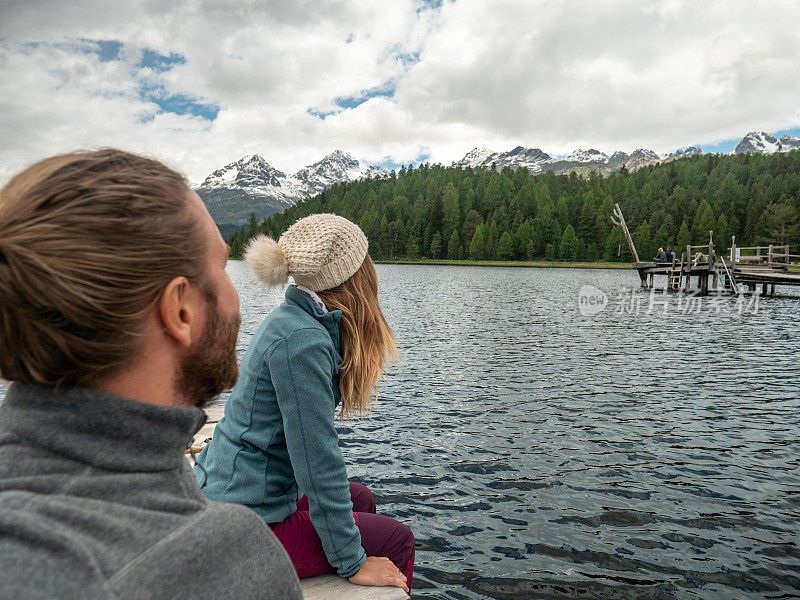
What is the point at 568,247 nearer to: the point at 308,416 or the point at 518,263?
the point at 518,263

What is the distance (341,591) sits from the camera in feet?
10.2

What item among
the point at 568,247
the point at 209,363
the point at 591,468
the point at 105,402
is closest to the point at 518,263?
the point at 568,247

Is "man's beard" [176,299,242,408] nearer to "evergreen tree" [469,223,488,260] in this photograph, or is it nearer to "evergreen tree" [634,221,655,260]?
"evergreen tree" [634,221,655,260]

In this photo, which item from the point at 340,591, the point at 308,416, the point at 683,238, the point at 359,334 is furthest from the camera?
the point at 683,238

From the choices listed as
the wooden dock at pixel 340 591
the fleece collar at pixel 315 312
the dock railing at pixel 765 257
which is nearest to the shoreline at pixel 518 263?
the dock railing at pixel 765 257

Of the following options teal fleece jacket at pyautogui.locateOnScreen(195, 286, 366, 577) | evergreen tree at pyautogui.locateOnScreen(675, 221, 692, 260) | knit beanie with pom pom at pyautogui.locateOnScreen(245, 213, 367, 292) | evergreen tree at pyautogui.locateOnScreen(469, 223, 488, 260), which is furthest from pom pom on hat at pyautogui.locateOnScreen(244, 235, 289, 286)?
evergreen tree at pyautogui.locateOnScreen(675, 221, 692, 260)

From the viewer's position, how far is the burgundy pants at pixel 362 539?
321 cm

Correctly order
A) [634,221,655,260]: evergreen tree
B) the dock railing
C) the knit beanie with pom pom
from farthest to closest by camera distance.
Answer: [634,221,655,260]: evergreen tree < the dock railing < the knit beanie with pom pom

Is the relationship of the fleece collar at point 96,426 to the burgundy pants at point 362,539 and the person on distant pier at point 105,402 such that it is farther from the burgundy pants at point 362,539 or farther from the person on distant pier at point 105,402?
the burgundy pants at point 362,539

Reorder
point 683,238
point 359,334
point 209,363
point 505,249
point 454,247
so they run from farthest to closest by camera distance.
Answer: point 454,247 < point 505,249 < point 683,238 < point 359,334 < point 209,363

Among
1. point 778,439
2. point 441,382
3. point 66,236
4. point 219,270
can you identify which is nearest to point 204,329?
point 219,270

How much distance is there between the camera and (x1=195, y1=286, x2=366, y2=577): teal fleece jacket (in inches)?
118

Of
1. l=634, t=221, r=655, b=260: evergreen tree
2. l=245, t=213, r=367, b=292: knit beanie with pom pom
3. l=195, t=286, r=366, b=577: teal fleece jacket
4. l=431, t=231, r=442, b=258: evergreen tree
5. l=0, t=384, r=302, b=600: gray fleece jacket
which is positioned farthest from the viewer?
l=431, t=231, r=442, b=258: evergreen tree

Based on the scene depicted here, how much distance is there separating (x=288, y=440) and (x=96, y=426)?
1.83 meters
